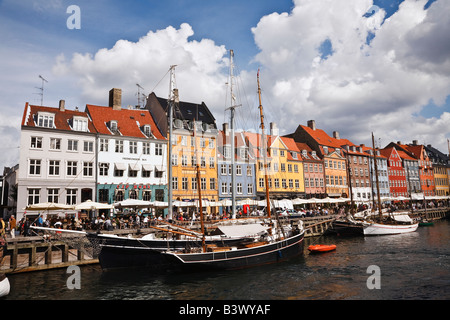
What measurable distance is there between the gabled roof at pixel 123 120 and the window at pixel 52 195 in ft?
28.7

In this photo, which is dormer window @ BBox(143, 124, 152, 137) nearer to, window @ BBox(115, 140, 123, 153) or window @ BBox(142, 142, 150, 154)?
window @ BBox(142, 142, 150, 154)

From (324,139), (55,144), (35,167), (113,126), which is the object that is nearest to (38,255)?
(35,167)

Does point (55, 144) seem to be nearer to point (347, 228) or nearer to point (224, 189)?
point (224, 189)

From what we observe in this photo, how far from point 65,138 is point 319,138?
5154cm

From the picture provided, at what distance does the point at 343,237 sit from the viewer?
1613 inches

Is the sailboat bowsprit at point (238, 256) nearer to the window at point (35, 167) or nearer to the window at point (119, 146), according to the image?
the window at point (35, 167)

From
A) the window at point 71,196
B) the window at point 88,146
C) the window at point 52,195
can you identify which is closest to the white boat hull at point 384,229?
the window at point 88,146

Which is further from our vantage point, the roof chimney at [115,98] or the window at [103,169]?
the roof chimney at [115,98]

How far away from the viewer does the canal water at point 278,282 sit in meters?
16.7

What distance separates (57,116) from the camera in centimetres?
3900

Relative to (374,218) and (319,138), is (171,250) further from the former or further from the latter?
(319,138)

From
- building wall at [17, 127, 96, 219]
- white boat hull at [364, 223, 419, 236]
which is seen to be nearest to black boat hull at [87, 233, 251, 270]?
building wall at [17, 127, 96, 219]

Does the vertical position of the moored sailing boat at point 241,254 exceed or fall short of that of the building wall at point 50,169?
it falls short
